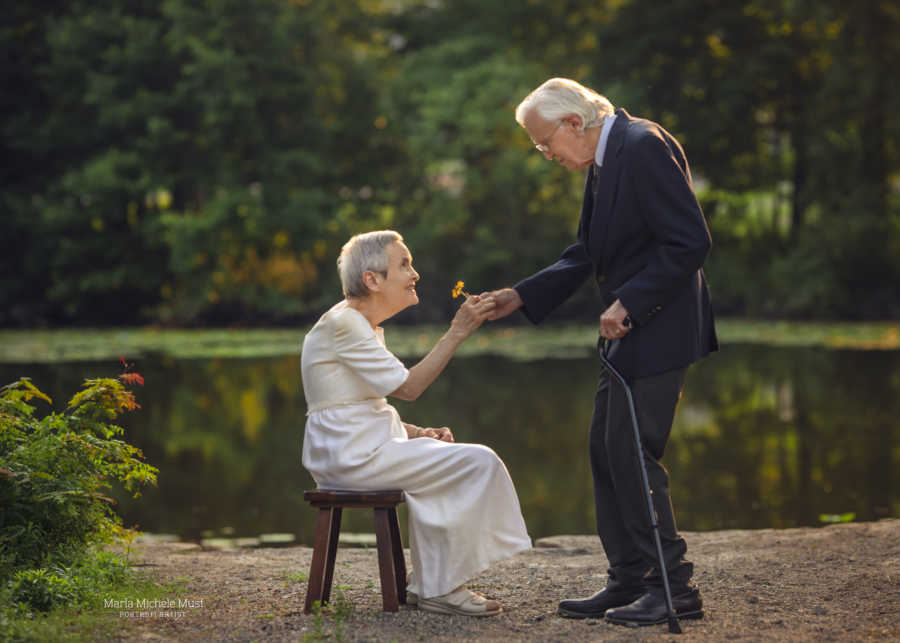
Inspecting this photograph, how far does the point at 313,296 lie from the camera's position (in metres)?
25.7

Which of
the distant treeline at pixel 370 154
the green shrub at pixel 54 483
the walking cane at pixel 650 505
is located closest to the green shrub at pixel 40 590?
the green shrub at pixel 54 483

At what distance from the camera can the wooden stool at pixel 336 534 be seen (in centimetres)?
413

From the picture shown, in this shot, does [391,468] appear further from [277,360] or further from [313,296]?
[313,296]

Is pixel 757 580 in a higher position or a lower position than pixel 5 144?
lower

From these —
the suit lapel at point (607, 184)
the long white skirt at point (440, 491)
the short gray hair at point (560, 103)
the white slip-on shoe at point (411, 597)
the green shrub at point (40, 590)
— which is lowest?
→ the white slip-on shoe at point (411, 597)

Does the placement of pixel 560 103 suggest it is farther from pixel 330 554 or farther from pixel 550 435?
pixel 550 435

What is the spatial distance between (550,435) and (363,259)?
692cm

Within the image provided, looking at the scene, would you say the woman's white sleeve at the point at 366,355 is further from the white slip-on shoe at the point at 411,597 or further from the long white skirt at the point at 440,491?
the white slip-on shoe at the point at 411,597

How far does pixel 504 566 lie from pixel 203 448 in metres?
5.70

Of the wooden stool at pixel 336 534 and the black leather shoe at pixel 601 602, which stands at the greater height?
the wooden stool at pixel 336 534

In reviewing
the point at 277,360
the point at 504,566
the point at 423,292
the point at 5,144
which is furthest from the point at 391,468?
the point at 5,144

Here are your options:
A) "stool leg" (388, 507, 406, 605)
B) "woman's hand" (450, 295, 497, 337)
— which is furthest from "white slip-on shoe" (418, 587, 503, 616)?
"woman's hand" (450, 295, 497, 337)

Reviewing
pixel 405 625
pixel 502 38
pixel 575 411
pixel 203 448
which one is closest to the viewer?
pixel 405 625

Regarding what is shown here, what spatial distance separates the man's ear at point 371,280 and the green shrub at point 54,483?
1.16 m
